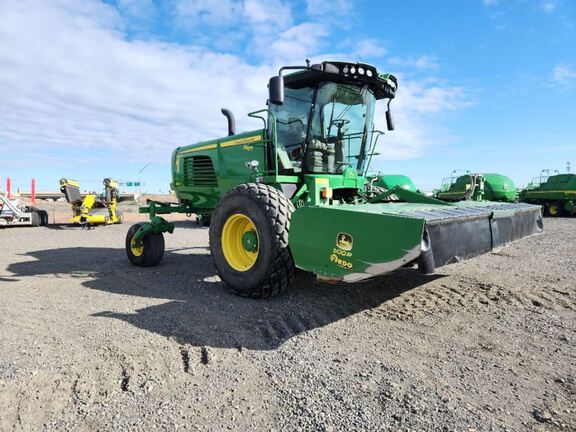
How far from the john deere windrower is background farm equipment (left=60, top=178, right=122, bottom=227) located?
27.4ft

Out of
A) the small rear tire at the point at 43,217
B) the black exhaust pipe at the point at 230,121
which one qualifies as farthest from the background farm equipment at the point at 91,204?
the black exhaust pipe at the point at 230,121

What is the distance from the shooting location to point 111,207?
14.7 meters

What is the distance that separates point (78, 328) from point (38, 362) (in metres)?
0.66

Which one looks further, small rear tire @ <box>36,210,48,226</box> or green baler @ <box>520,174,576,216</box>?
green baler @ <box>520,174,576,216</box>

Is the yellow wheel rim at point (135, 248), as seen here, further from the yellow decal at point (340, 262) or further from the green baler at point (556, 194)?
the green baler at point (556, 194)

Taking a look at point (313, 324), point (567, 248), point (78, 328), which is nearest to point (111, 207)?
point (78, 328)

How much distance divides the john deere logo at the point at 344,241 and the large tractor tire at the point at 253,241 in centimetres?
72

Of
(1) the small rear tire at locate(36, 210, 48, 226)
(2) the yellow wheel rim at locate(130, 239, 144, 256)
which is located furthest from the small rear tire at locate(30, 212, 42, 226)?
(2) the yellow wheel rim at locate(130, 239, 144, 256)

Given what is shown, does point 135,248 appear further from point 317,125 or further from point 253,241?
point 317,125

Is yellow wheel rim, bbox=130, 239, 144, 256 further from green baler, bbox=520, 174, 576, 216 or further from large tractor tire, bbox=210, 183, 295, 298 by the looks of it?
green baler, bbox=520, 174, 576, 216

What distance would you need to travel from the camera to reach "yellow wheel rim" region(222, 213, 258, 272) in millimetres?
4445

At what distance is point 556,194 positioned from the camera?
18672 mm

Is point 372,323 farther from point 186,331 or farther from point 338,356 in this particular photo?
point 186,331

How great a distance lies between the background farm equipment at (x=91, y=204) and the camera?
13.5 m
